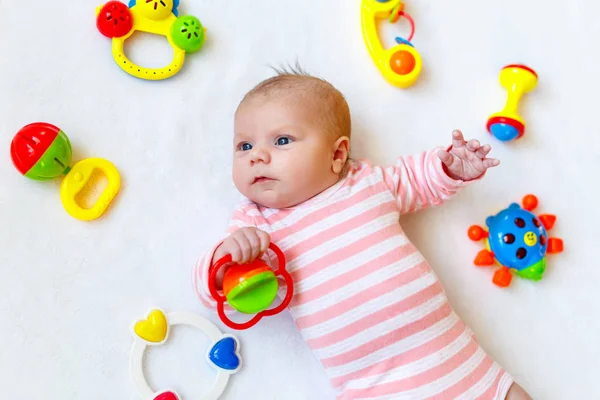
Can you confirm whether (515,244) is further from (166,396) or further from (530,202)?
(166,396)

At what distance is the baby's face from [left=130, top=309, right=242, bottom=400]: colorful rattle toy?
0.23 meters

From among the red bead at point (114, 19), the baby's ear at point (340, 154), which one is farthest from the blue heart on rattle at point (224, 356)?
the red bead at point (114, 19)

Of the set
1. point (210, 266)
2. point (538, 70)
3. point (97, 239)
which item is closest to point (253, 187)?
point (210, 266)

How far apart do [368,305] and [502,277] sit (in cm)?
32

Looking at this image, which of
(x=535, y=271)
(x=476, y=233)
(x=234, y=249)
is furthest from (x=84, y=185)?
(x=535, y=271)

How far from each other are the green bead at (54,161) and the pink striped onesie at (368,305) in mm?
288

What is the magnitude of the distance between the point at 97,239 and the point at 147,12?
422mm

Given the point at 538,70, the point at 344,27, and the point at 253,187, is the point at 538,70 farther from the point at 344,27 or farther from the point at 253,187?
the point at 253,187

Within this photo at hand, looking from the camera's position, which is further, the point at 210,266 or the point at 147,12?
the point at 147,12

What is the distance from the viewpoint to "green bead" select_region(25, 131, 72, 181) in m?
0.99

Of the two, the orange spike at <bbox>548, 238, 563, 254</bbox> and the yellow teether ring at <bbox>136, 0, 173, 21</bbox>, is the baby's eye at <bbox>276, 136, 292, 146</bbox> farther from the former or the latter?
the orange spike at <bbox>548, 238, 563, 254</bbox>

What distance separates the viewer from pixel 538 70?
1279mm

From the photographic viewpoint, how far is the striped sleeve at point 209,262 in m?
0.94

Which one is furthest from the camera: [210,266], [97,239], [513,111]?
[513,111]
